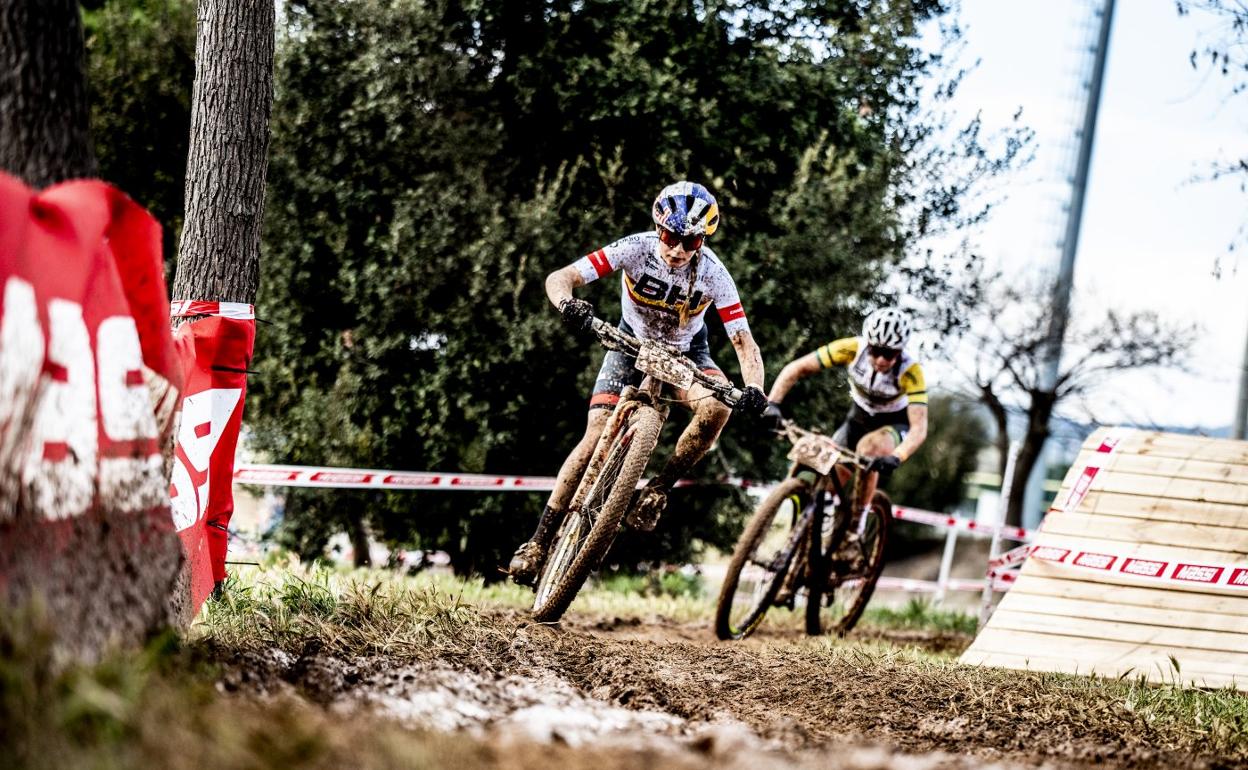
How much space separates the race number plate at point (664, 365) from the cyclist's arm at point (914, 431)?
7.82 ft

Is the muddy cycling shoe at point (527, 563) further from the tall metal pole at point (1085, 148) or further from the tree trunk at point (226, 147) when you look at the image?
the tall metal pole at point (1085, 148)

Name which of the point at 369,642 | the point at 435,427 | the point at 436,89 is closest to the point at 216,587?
the point at 369,642

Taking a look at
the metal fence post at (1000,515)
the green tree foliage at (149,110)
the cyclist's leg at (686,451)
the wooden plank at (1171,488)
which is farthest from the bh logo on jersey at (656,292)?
the green tree foliage at (149,110)

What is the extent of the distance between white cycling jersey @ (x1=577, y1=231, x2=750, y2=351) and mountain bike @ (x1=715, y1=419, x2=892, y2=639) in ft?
4.08

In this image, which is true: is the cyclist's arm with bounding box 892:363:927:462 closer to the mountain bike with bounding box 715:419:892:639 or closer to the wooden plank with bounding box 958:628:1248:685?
the mountain bike with bounding box 715:419:892:639

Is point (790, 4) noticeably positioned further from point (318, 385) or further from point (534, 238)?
point (318, 385)

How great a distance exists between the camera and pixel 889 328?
779cm

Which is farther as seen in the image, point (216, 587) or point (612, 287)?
point (612, 287)

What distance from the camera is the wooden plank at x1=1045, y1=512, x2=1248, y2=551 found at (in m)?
7.00

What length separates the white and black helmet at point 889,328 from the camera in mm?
7793

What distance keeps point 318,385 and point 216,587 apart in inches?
217

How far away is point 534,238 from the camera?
1026 cm

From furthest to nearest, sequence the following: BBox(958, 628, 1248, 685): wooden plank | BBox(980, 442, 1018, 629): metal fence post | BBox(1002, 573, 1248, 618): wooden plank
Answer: BBox(980, 442, 1018, 629): metal fence post → BBox(1002, 573, 1248, 618): wooden plank → BBox(958, 628, 1248, 685): wooden plank

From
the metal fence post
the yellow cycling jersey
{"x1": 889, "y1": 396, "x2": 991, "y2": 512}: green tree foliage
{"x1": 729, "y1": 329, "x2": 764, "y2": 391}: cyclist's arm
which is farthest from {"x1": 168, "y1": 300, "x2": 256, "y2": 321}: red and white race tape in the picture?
{"x1": 889, "y1": 396, "x2": 991, "y2": 512}: green tree foliage
